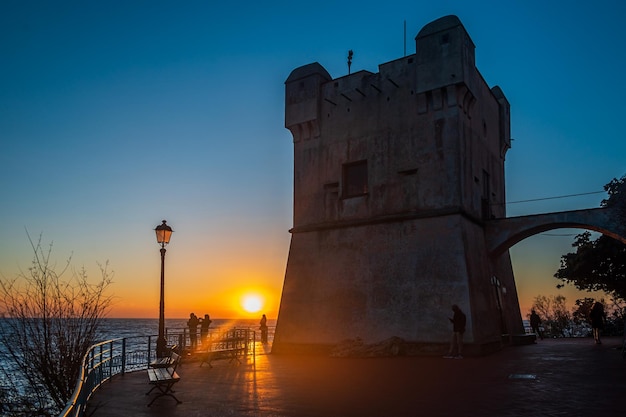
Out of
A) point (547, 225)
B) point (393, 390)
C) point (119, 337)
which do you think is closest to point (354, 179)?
point (547, 225)

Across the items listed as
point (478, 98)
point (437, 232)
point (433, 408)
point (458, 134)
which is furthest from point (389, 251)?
point (433, 408)

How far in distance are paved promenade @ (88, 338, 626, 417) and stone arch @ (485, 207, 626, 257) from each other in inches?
194

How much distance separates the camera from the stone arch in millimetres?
17547

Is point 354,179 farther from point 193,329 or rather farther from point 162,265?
point 162,265

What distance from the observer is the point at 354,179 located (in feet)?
70.6

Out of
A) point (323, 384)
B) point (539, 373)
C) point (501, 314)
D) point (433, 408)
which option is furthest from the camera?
point (501, 314)

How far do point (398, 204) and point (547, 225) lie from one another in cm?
567

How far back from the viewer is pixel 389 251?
64.4ft

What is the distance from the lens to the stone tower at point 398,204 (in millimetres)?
18266

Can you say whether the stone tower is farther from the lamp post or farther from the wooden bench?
the wooden bench

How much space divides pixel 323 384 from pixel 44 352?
20.5ft

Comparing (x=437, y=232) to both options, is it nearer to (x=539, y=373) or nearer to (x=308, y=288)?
(x=308, y=288)

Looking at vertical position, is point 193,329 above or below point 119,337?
above

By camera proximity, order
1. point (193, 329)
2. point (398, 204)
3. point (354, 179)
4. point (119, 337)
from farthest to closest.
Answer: point (119, 337) → point (354, 179) → point (193, 329) → point (398, 204)
